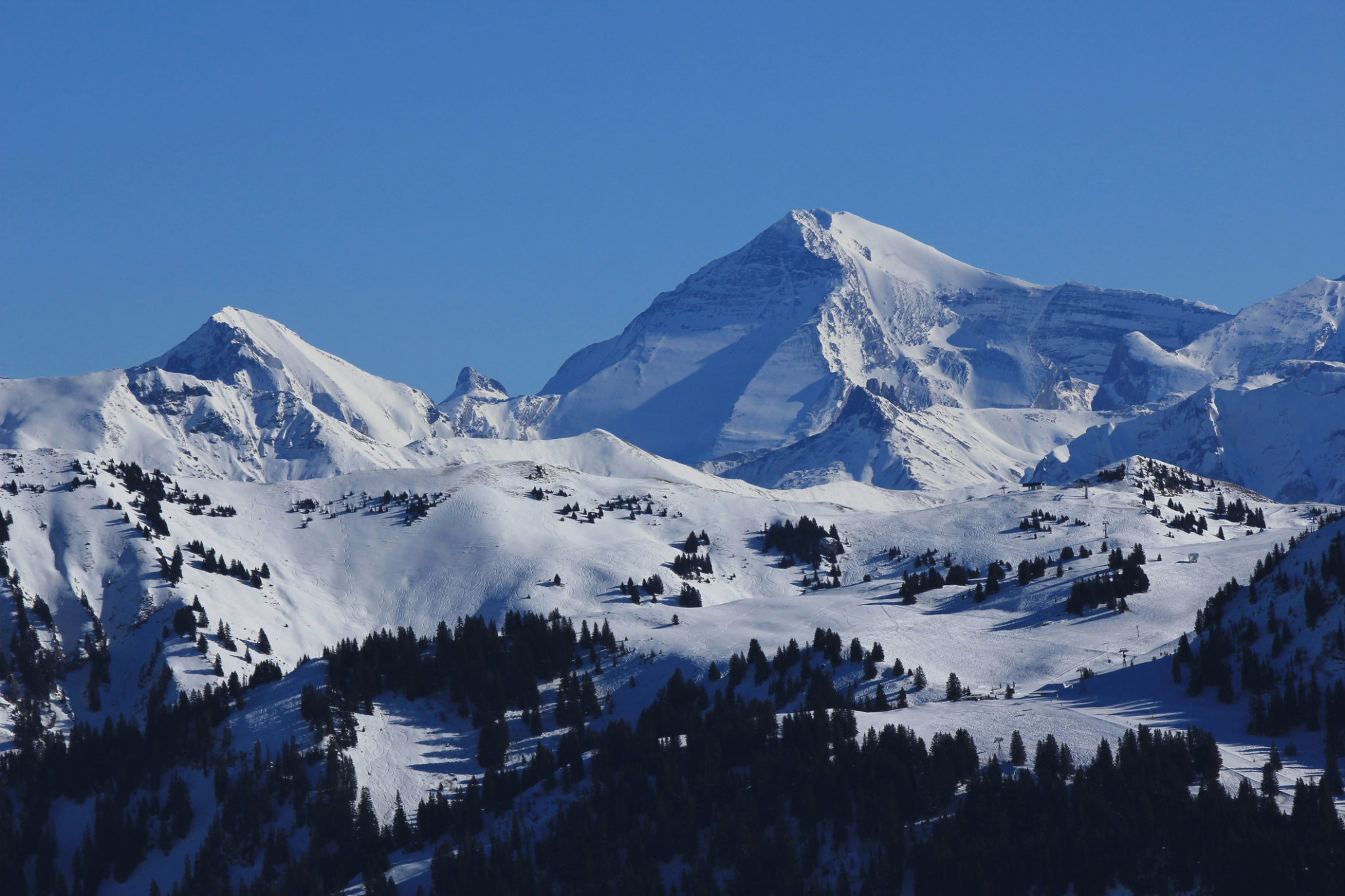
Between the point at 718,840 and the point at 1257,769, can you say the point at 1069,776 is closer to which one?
the point at 1257,769

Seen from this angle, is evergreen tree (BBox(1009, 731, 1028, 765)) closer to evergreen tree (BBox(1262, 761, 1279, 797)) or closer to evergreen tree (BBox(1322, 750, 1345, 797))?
evergreen tree (BBox(1262, 761, 1279, 797))

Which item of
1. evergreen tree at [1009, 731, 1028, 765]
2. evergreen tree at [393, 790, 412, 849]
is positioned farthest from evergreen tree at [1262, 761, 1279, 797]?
evergreen tree at [393, 790, 412, 849]

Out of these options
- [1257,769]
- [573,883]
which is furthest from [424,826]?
[1257,769]

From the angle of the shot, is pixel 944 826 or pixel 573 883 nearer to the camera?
pixel 944 826

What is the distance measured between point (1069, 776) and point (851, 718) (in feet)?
81.6

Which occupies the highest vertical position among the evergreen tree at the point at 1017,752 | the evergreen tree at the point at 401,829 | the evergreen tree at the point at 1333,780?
the evergreen tree at the point at 1017,752

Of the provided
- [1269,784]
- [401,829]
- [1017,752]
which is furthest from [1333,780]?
[401,829]

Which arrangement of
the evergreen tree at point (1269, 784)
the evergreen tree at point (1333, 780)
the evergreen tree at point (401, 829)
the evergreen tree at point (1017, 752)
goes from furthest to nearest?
the evergreen tree at point (401, 829) < the evergreen tree at point (1017, 752) < the evergreen tree at point (1333, 780) < the evergreen tree at point (1269, 784)

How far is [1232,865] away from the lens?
109 meters

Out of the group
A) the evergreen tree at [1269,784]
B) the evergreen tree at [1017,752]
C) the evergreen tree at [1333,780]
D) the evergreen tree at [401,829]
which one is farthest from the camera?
the evergreen tree at [401,829]

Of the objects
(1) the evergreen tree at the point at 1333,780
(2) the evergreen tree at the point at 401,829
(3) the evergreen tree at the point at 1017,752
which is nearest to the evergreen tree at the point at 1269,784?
(1) the evergreen tree at the point at 1333,780

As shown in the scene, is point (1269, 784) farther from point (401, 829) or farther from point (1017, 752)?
point (401, 829)

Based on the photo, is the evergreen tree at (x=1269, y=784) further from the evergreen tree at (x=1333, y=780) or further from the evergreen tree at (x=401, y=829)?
the evergreen tree at (x=401, y=829)

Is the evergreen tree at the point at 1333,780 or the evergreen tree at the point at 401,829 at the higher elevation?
the evergreen tree at the point at 1333,780
